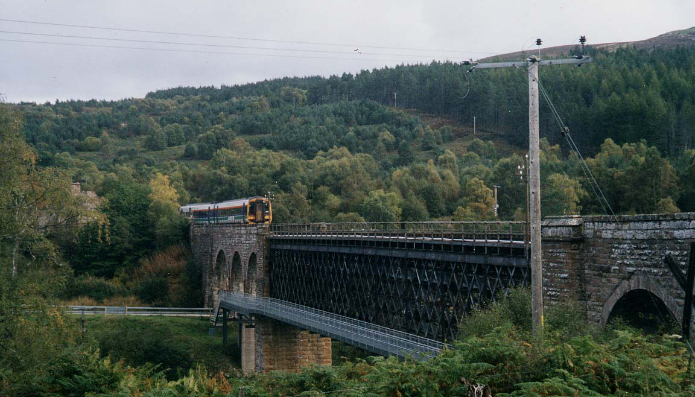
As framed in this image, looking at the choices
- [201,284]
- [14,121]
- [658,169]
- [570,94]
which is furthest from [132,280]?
[570,94]

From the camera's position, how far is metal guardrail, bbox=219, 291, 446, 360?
2519cm

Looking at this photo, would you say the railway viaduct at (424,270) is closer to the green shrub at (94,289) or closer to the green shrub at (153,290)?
the green shrub at (153,290)

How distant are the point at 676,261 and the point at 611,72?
327ft

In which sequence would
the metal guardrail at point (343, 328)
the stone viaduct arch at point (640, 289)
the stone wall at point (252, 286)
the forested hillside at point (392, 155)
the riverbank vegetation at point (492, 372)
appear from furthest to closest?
the forested hillside at point (392, 155) → the stone wall at point (252, 286) → the metal guardrail at point (343, 328) → the stone viaduct arch at point (640, 289) → the riverbank vegetation at point (492, 372)

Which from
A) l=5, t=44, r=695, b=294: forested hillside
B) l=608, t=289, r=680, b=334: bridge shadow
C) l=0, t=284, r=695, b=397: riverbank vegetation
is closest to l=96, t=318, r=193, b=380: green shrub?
l=5, t=44, r=695, b=294: forested hillside

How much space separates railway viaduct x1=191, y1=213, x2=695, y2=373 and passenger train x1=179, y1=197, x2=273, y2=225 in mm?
1056

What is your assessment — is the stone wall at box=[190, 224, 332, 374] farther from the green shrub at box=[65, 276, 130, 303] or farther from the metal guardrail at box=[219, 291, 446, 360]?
the green shrub at box=[65, 276, 130, 303]

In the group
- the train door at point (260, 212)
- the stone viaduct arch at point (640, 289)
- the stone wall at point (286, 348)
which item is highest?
the train door at point (260, 212)

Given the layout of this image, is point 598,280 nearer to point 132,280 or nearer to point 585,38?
point 585,38

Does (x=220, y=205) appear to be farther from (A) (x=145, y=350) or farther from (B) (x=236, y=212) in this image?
(A) (x=145, y=350)

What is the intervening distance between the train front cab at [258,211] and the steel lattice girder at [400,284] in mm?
7245

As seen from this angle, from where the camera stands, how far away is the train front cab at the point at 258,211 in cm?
5350

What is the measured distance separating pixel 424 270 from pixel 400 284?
2.70 m

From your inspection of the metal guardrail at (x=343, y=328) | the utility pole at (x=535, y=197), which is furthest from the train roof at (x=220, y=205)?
the utility pole at (x=535, y=197)
